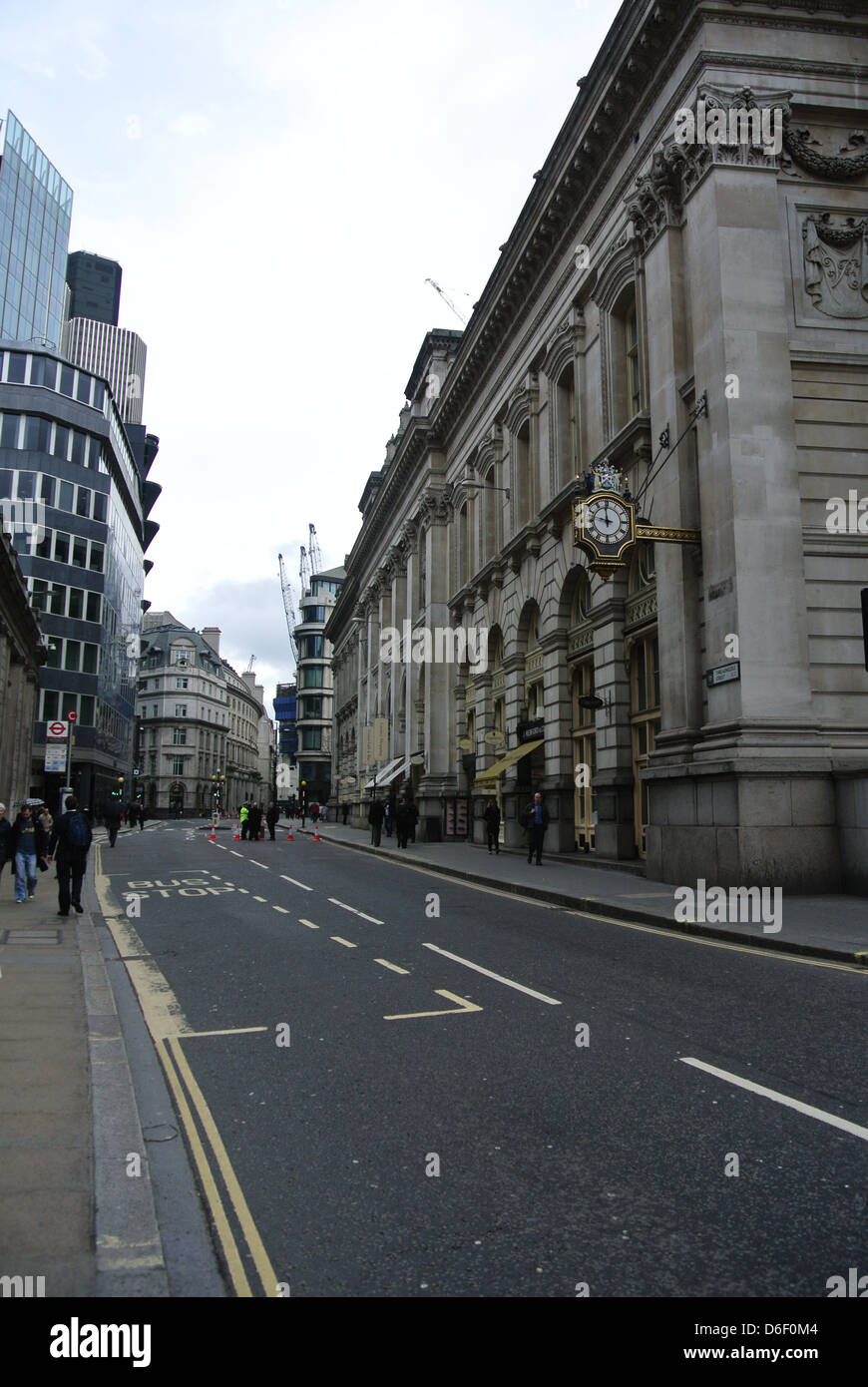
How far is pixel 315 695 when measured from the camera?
404 feet

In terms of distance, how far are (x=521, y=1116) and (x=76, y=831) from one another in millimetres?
10803

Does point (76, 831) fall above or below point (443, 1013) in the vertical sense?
above

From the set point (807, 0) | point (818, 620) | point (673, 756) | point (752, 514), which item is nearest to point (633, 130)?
point (807, 0)

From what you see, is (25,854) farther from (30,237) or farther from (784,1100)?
(30,237)

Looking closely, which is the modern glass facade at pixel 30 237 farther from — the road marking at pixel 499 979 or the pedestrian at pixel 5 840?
the road marking at pixel 499 979

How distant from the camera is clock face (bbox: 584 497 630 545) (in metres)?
18.3

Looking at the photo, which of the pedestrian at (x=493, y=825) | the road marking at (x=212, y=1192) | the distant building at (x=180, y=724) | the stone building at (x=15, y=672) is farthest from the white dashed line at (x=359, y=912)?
the distant building at (x=180, y=724)

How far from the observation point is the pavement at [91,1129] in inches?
136

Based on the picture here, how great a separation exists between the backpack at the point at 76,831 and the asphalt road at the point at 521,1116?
4103 mm

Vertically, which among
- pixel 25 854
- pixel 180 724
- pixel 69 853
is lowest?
pixel 25 854

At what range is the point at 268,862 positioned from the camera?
88.6 ft

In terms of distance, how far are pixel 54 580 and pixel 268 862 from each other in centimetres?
4091

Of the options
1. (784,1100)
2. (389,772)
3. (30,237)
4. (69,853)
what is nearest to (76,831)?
(69,853)
